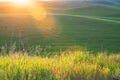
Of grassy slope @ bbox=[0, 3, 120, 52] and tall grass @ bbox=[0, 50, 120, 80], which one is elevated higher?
tall grass @ bbox=[0, 50, 120, 80]

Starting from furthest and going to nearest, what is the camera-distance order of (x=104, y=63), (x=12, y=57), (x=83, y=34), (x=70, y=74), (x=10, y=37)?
1. (x=83, y=34)
2. (x=10, y=37)
3. (x=104, y=63)
4. (x=12, y=57)
5. (x=70, y=74)

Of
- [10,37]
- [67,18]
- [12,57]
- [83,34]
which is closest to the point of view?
[12,57]

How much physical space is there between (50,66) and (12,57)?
1.08 meters

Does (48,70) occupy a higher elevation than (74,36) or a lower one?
higher

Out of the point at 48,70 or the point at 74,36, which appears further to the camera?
the point at 74,36

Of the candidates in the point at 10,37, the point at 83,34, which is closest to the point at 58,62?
the point at 10,37

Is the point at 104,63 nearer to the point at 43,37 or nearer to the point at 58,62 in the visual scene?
the point at 58,62

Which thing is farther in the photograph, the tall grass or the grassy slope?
the grassy slope

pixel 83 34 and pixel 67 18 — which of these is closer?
pixel 83 34

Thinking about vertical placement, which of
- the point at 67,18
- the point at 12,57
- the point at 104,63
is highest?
the point at 12,57

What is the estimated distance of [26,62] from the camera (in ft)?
30.5

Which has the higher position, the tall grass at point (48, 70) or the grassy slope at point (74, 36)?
the tall grass at point (48, 70)

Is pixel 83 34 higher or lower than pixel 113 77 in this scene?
lower

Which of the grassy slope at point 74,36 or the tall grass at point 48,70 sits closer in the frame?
the tall grass at point 48,70
